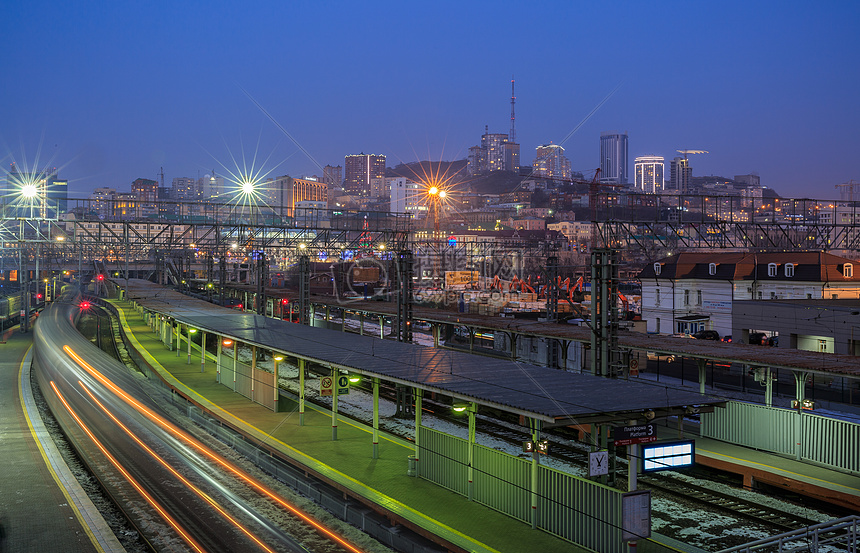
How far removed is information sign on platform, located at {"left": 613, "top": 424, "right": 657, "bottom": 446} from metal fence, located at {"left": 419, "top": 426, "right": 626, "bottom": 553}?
81cm

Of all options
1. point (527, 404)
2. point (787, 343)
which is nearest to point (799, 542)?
point (527, 404)

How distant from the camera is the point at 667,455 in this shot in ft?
34.8

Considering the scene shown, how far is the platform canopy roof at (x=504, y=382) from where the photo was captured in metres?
10.6

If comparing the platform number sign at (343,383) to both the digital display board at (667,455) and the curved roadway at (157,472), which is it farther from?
the digital display board at (667,455)

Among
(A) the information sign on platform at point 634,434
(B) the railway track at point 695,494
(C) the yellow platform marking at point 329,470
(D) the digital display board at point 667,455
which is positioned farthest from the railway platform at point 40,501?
(B) the railway track at point 695,494

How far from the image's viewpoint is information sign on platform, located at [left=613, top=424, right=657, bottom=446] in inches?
413

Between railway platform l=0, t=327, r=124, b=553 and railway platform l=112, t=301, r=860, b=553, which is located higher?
railway platform l=112, t=301, r=860, b=553

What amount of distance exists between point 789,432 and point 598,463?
8.06 m

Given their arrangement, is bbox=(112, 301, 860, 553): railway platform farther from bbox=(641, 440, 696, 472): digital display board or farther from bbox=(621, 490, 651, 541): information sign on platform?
bbox=(641, 440, 696, 472): digital display board

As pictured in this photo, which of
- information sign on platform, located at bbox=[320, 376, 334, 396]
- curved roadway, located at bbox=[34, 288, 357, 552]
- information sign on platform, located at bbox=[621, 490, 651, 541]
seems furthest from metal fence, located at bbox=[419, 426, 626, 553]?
information sign on platform, located at bbox=[320, 376, 334, 396]

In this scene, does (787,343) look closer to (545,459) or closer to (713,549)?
(545,459)

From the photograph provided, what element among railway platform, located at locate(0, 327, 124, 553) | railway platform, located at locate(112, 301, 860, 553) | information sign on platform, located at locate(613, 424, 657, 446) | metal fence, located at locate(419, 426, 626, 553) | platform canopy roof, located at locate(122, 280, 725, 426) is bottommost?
railway platform, located at locate(0, 327, 124, 553)

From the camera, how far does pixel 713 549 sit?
12.3m

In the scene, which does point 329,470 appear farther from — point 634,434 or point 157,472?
point 634,434
